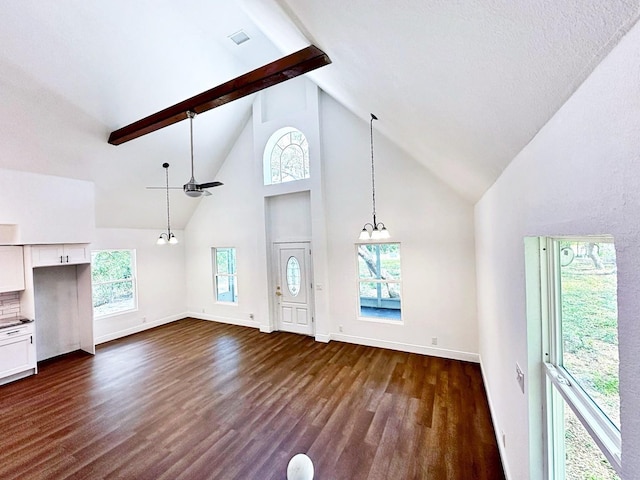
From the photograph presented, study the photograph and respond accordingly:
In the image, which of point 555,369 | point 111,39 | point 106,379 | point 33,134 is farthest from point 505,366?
point 33,134

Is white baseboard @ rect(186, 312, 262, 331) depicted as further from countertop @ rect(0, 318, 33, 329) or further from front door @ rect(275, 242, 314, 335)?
countertop @ rect(0, 318, 33, 329)

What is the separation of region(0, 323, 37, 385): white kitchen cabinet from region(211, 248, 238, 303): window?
3.41 metres

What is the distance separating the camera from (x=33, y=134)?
3850 millimetres

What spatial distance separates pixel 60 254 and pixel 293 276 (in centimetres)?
426

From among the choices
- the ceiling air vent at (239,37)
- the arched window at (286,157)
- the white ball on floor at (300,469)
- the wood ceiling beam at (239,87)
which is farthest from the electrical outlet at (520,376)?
the ceiling air vent at (239,37)

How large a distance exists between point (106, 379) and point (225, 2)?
5.88 meters

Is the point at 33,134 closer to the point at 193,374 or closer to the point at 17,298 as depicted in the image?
the point at 17,298

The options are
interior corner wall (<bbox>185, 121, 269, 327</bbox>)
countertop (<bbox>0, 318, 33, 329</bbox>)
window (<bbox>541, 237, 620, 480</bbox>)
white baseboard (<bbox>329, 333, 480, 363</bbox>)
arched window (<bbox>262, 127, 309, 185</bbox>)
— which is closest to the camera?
window (<bbox>541, 237, 620, 480</bbox>)

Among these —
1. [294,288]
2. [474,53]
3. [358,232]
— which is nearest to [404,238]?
[358,232]

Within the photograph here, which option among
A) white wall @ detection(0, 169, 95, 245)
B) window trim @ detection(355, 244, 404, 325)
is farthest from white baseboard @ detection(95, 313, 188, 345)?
window trim @ detection(355, 244, 404, 325)

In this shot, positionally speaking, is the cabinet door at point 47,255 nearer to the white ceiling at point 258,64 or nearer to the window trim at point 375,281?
the white ceiling at point 258,64

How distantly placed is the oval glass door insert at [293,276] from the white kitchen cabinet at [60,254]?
3888 millimetres

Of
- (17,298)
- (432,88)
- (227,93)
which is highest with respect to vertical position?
(227,93)

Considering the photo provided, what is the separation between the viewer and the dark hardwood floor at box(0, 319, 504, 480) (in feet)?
8.23
